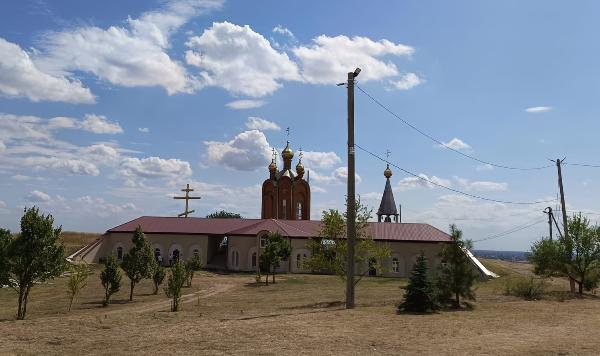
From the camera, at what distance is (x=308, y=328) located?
16766mm

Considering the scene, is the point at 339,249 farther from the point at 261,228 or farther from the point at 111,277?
the point at 261,228

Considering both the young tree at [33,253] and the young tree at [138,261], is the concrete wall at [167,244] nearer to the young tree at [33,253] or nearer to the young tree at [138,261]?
the young tree at [138,261]

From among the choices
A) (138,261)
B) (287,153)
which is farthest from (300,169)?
(138,261)

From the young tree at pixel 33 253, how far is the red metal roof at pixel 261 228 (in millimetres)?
28070

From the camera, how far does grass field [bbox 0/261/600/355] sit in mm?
13664

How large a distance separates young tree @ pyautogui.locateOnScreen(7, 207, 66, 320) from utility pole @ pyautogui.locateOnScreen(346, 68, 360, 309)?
11853 millimetres

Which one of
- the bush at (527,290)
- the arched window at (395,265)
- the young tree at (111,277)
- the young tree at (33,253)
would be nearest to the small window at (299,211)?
the arched window at (395,265)

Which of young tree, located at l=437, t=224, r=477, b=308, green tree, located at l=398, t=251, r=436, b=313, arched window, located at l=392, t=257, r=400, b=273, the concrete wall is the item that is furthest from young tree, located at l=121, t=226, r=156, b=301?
arched window, located at l=392, t=257, r=400, b=273

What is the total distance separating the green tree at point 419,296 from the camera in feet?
70.8

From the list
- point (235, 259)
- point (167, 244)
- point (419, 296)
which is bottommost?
point (419, 296)

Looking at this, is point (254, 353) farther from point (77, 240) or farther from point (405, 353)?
point (77, 240)

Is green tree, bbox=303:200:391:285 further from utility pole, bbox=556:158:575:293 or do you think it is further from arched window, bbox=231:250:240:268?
arched window, bbox=231:250:240:268

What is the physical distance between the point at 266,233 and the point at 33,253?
28297mm

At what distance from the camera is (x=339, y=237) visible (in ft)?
89.1
